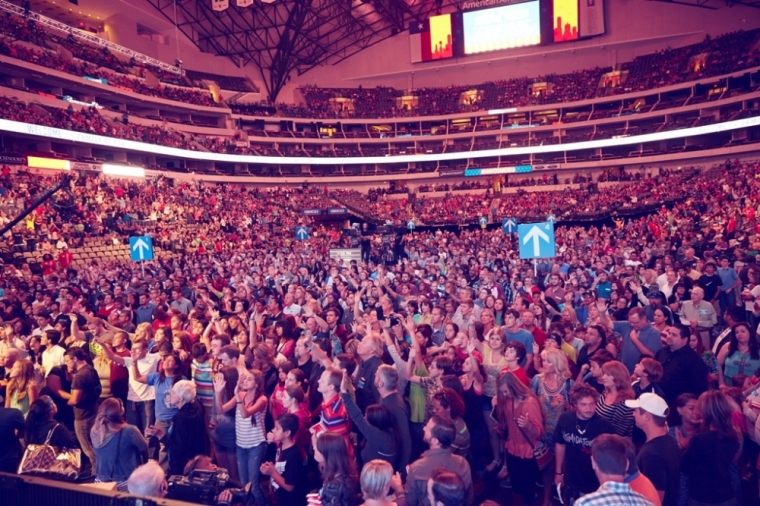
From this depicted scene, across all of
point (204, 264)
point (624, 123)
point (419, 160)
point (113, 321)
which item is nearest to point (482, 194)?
point (419, 160)

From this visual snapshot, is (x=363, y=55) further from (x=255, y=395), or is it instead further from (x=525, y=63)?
(x=255, y=395)

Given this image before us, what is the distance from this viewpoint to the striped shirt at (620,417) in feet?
12.4

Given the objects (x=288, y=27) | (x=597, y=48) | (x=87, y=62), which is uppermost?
(x=288, y=27)

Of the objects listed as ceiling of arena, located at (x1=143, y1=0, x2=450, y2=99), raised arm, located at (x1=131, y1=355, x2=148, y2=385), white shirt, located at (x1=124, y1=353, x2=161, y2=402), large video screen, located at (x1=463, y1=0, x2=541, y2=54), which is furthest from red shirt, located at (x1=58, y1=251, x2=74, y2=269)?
large video screen, located at (x1=463, y1=0, x2=541, y2=54)

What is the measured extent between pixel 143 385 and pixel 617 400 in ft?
14.8

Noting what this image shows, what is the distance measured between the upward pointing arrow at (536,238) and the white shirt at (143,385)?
5992 mm

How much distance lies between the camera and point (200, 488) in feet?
9.88

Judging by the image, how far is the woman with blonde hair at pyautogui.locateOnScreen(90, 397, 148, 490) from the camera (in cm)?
387

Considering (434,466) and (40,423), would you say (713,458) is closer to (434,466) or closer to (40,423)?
(434,466)

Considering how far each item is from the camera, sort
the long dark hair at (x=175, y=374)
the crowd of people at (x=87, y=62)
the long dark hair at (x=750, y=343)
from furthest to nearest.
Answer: the crowd of people at (x=87, y=62) → the long dark hair at (x=175, y=374) → the long dark hair at (x=750, y=343)

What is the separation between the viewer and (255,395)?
4453 millimetres

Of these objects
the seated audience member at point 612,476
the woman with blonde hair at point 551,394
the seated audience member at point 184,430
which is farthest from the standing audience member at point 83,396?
the seated audience member at point 612,476

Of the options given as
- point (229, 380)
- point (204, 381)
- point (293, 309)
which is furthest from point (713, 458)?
point (293, 309)

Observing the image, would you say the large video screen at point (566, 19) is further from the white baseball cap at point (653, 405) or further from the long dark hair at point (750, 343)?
the white baseball cap at point (653, 405)
